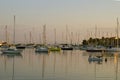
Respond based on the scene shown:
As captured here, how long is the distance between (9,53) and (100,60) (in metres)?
20.9

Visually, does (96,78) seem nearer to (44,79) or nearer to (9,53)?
(44,79)

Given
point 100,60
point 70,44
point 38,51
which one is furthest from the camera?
point 70,44

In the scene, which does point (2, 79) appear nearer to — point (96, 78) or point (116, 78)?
point (96, 78)

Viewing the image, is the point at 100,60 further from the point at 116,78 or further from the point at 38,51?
the point at 38,51

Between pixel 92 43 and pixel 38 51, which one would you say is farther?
pixel 92 43

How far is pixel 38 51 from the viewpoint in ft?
207

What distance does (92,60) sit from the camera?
3412 centimetres

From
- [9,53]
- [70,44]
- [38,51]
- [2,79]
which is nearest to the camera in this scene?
[2,79]

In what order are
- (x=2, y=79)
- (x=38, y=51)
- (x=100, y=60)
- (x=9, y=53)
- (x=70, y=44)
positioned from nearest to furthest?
1. (x=2, y=79)
2. (x=100, y=60)
3. (x=9, y=53)
4. (x=38, y=51)
5. (x=70, y=44)

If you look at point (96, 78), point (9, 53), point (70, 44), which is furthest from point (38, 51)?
point (96, 78)

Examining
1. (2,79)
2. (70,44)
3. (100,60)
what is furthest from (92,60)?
(70,44)

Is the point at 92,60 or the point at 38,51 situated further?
the point at 38,51

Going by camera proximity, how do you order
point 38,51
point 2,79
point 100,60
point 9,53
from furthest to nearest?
1. point 38,51
2. point 9,53
3. point 100,60
4. point 2,79

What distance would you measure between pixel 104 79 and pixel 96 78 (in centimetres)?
66
